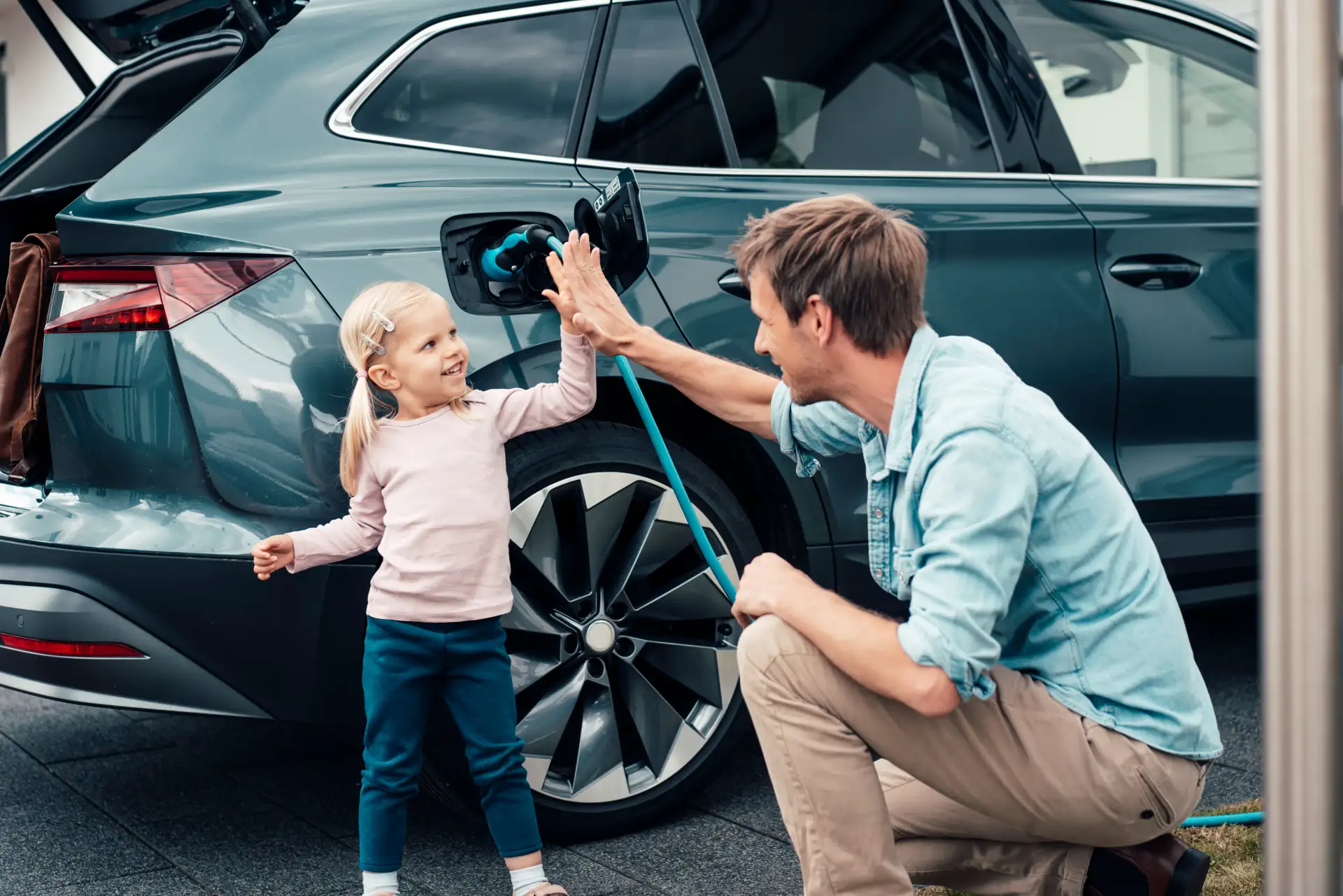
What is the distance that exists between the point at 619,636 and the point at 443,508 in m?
0.51

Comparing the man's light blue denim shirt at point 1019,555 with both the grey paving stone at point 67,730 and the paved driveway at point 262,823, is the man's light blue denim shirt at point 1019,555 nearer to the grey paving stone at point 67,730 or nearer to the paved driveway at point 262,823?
the paved driveway at point 262,823

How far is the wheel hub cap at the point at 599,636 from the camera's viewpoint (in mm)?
2797

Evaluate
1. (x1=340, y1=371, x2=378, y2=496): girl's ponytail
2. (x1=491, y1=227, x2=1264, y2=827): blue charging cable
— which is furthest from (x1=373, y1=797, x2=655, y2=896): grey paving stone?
(x1=340, y1=371, x2=378, y2=496): girl's ponytail

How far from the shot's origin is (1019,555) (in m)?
1.92

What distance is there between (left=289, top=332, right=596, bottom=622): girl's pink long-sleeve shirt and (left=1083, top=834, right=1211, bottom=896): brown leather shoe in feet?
3.45

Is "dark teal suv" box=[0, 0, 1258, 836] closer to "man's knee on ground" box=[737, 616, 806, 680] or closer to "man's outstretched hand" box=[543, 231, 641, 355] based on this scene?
"man's outstretched hand" box=[543, 231, 641, 355]

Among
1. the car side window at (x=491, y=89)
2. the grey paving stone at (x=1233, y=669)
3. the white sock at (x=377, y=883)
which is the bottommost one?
the grey paving stone at (x=1233, y=669)

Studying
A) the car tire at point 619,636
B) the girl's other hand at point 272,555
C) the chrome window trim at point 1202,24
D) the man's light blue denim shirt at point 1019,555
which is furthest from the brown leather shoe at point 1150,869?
the chrome window trim at point 1202,24

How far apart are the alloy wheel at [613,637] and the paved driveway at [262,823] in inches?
7.3

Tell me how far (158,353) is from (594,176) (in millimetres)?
874

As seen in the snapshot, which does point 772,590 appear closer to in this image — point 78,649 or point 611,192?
point 611,192

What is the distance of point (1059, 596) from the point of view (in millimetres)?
2086

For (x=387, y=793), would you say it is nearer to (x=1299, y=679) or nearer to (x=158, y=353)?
(x=158, y=353)

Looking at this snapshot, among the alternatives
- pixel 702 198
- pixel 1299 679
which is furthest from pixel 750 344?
pixel 1299 679
